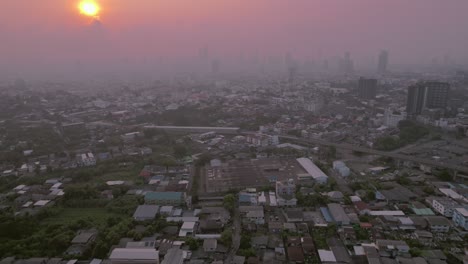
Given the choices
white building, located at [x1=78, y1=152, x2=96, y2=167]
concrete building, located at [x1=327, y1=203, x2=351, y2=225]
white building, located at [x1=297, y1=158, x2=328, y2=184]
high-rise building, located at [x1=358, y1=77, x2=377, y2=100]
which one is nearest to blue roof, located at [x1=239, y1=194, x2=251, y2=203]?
concrete building, located at [x1=327, y1=203, x2=351, y2=225]

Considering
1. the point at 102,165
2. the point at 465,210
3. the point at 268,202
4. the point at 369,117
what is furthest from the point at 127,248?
the point at 369,117

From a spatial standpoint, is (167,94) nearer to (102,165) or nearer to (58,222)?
(102,165)

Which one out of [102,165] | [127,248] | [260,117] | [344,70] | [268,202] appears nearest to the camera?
[127,248]

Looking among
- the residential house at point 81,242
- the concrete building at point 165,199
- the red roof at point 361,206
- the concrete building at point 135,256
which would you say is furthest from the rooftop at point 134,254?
the red roof at point 361,206

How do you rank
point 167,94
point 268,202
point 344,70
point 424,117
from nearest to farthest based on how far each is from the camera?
point 268,202 < point 424,117 < point 167,94 < point 344,70

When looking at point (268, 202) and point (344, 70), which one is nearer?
point (268, 202)

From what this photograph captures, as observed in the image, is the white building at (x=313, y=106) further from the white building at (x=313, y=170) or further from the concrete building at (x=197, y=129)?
the white building at (x=313, y=170)
